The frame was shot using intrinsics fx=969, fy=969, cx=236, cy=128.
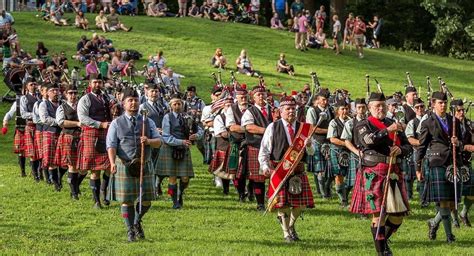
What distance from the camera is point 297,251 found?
9.85m

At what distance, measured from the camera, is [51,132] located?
48.3 ft

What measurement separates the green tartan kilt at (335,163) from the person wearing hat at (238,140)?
1206 millimetres

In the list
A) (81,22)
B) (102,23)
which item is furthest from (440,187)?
(81,22)

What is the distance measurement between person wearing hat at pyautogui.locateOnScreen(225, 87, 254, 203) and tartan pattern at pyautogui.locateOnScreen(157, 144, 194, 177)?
850 millimetres

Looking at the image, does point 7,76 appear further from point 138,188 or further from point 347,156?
point 138,188

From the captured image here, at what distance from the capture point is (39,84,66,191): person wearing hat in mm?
14492

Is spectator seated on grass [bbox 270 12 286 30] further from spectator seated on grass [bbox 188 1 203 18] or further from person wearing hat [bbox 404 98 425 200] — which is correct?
person wearing hat [bbox 404 98 425 200]

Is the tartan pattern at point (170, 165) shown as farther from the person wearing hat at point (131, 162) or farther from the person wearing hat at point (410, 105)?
the person wearing hat at point (410, 105)

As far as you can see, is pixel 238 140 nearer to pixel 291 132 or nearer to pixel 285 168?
pixel 291 132

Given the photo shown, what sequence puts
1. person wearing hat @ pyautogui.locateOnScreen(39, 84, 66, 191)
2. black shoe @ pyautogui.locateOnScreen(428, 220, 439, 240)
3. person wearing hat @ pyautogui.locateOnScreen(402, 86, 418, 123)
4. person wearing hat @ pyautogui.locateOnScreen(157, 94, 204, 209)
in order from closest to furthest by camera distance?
black shoe @ pyautogui.locateOnScreen(428, 220, 439, 240) < person wearing hat @ pyautogui.locateOnScreen(157, 94, 204, 209) < person wearing hat @ pyautogui.locateOnScreen(402, 86, 418, 123) < person wearing hat @ pyautogui.locateOnScreen(39, 84, 66, 191)

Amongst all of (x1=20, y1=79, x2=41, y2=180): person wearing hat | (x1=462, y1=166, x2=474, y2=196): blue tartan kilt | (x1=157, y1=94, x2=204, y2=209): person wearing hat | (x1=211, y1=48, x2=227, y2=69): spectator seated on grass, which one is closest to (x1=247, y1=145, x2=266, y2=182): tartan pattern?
(x1=157, y1=94, x2=204, y2=209): person wearing hat

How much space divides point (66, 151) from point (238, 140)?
2.48 m

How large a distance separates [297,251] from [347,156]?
12.7 ft

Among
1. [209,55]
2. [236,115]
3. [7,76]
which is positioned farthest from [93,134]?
[209,55]
